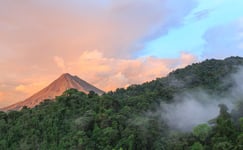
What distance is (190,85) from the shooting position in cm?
6662

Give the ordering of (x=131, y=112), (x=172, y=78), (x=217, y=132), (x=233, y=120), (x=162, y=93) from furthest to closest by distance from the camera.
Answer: (x=172, y=78)
(x=162, y=93)
(x=131, y=112)
(x=233, y=120)
(x=217, y=132)

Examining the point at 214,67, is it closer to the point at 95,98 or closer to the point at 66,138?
the point at 95,98

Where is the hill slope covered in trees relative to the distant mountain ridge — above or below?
below

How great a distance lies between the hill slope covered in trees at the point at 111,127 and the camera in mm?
38469

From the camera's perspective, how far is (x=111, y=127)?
41.3 metres

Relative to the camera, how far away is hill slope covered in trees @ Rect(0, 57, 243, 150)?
126 feet

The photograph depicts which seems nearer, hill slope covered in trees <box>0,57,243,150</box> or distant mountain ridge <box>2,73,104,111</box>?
hill slope covered in trees <box>0,57,243,150</box>

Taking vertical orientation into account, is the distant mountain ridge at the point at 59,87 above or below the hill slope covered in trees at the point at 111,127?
above

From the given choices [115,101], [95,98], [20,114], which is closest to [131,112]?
[115,101]

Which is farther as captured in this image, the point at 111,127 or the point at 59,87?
the point at 59,87

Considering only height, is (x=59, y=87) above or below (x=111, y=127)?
above

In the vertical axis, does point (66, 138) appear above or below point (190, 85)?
below

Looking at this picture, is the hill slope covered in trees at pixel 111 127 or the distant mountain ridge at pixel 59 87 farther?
the distant mountain ridge at pixel 59 87

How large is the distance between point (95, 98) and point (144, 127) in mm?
11788
